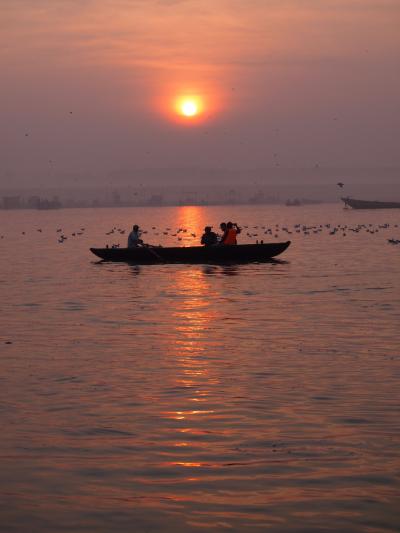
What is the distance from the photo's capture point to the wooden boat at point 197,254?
149ft

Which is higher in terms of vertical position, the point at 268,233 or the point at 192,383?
the point at 192,383

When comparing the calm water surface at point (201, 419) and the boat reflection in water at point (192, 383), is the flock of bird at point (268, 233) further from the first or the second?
the calm water surface at point (201, 419)

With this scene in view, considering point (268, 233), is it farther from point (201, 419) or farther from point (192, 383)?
point (201, 419)

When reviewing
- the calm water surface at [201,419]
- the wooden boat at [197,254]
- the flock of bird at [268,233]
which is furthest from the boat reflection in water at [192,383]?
the flock of bird at [268,233]

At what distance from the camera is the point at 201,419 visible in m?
14.3

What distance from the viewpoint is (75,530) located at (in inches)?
382

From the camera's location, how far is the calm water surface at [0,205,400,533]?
10.3m

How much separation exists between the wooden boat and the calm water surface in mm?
14239

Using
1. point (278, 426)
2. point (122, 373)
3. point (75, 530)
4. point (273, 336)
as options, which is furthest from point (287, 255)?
point (75, 530)

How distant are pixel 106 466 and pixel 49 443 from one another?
1.39 metres

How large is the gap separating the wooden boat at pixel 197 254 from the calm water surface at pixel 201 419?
46.7 ft

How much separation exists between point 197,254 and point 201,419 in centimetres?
3180

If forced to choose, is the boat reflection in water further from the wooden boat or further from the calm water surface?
the wooden boat

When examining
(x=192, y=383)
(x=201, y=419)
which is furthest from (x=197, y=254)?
(x=201, y=419)
